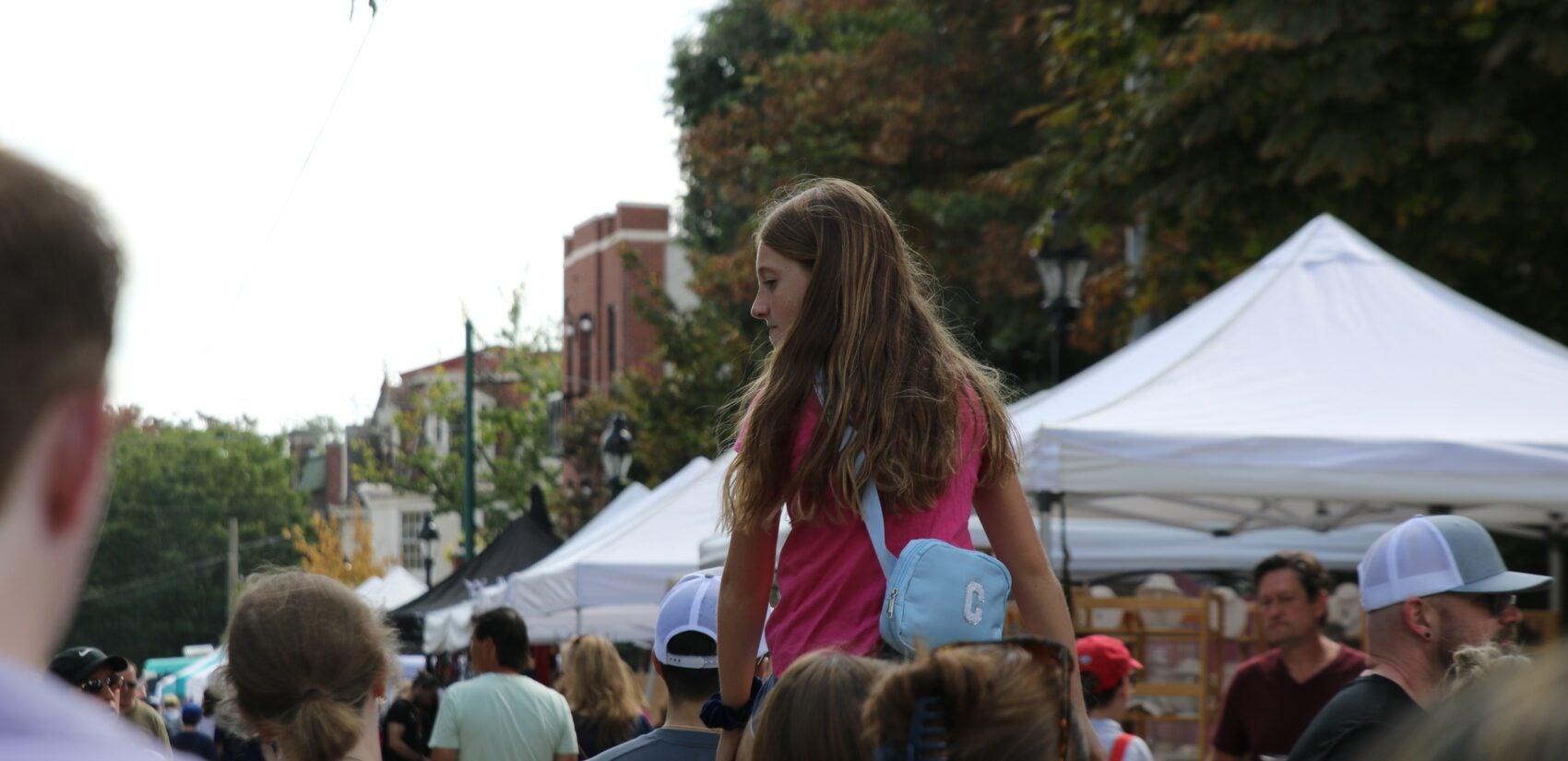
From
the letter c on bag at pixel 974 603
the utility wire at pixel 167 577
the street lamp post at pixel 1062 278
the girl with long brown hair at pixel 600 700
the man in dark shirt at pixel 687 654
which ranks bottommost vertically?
the utility wire at pixel 167 577

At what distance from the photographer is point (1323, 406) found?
733cm

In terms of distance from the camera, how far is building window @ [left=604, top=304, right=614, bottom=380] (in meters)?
59.8

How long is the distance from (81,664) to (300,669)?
442 cm

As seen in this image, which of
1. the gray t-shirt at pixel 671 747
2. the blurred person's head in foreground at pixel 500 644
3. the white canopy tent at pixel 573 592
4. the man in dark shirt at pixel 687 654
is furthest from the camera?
the white canopy tent at pixel 573 592

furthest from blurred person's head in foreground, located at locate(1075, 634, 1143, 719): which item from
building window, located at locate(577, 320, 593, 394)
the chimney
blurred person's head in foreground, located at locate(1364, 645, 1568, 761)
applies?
the chimney

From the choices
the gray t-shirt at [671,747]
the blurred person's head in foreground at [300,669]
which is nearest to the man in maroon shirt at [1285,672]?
the gray t-shirt at [671,747]

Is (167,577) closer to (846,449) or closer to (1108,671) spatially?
(1108,671)

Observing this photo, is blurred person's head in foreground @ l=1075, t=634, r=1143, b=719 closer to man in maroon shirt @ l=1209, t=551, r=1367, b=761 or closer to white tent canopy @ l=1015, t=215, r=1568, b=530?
man in maroon shirt @ l=1209, t=551, r=1367, b=761

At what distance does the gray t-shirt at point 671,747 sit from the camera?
3967 millimetres

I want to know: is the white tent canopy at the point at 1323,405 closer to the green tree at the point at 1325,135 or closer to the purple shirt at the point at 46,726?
the green tree at the point at 1325,135

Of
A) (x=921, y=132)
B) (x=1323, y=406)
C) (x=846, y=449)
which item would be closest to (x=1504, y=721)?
(x=846, y=449)

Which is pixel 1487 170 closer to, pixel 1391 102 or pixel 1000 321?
pixel 1391 102

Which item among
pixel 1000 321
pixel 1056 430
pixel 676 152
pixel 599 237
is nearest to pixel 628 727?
pixel 1056 430

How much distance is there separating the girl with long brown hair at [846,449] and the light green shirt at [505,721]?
4.35m
